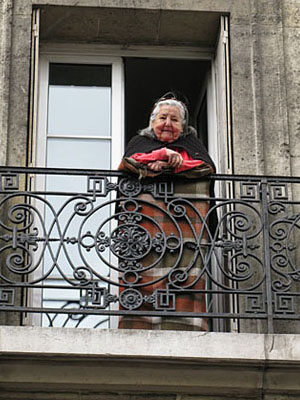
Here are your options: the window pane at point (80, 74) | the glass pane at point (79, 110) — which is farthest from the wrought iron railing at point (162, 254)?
the window pane at point (80, 74)

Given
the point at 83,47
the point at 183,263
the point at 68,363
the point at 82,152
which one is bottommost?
the point at 68,363

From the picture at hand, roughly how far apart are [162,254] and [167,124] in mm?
1127

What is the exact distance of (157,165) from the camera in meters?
9.95

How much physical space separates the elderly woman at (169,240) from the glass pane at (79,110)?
0.97m

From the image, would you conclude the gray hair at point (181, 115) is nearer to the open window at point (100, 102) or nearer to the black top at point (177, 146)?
the black top at point (177, 146)

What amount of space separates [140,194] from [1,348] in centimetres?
144

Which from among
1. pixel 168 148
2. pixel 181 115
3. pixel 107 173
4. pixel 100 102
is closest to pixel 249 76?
pixel 181 115

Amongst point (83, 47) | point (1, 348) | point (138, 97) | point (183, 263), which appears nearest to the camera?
point (1, 348)

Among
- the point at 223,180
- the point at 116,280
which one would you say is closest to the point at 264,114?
the point at 223,180

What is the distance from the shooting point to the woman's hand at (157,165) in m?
9.94

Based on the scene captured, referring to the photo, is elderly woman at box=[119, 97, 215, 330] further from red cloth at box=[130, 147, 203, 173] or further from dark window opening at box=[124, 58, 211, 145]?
dark window opening at box=[124, 58, 211, 145]

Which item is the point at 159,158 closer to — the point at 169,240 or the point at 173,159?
the point at 173,159

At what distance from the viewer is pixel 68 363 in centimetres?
938

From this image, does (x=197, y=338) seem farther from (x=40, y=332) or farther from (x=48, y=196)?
(x=48, y=196)
